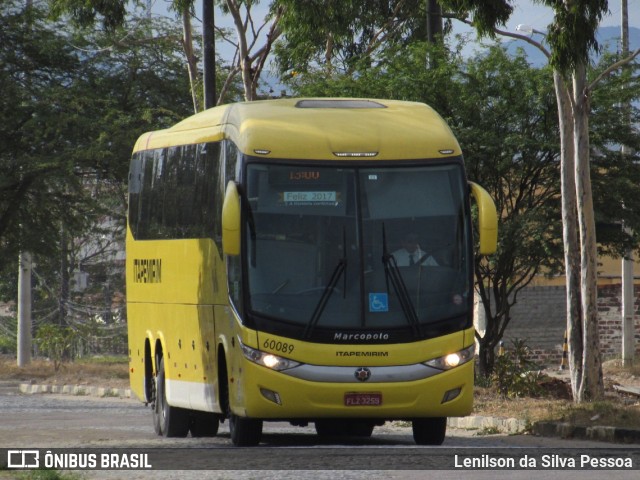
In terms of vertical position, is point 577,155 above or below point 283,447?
above

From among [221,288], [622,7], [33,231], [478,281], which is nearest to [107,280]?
[33,231]

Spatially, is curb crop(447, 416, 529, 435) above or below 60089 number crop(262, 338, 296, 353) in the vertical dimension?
below

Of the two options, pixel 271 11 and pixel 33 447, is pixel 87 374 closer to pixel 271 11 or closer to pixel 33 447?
pixel 271 11

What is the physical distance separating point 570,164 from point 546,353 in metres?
18.4

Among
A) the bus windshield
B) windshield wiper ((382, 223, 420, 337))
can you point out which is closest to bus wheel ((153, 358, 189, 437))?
the bus windshield

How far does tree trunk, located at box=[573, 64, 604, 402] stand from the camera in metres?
19.6

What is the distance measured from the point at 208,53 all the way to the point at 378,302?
13532 millimetres

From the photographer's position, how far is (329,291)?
1388cm

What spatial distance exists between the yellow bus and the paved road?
0.45m

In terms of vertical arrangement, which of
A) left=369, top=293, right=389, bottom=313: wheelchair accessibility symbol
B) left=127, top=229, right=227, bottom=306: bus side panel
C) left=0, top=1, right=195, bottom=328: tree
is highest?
left=0, top=1, right=195, bottom=328: tree

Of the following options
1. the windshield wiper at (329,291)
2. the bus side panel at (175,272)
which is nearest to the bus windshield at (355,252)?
the windshield wiper at (329,291)

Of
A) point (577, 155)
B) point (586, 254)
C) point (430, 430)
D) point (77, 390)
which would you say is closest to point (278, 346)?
point (430, 430)

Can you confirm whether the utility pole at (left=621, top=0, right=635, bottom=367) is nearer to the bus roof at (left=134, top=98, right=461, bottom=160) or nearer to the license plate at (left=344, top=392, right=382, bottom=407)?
the bus roof at (left=134, top=98, right=461, bottom=160)

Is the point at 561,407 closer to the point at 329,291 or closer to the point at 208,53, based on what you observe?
the point at 329,291
